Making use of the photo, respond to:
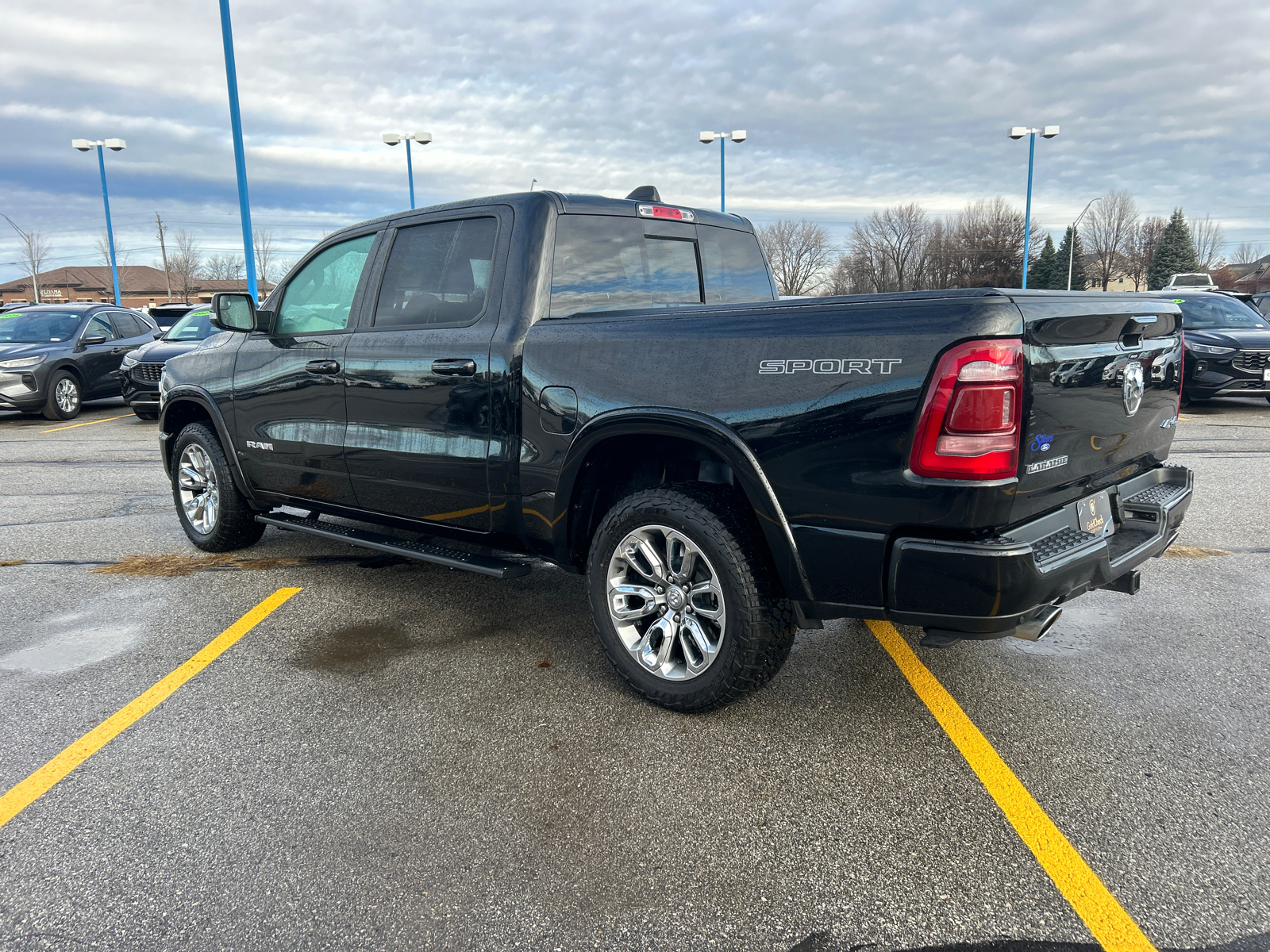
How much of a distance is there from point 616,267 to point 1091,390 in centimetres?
203

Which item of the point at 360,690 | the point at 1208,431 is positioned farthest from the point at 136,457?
the point at 1208,431

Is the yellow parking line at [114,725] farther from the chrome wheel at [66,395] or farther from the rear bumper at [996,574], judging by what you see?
the chrome wheel at [66,395]

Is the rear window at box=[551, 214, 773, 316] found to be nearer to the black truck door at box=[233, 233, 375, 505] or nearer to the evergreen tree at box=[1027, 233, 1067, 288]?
the black truck door at box=[233, 233, 375, 505]

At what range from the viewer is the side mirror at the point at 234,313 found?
15.5 feet

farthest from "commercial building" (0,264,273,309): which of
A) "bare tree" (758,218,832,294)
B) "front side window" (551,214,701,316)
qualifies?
"front side window" (551,214,701,316)

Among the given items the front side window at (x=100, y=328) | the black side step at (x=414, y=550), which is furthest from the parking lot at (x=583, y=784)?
the front side window at (x=100, y=328)

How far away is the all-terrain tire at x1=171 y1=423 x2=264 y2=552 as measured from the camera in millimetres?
5285

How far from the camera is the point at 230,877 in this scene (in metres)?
2.36

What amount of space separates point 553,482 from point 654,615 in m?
0.65

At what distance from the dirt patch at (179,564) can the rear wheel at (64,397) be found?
367 inches

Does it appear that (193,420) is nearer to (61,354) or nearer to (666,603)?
(666,603)

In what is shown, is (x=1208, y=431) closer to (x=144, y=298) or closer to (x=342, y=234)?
(x=342, y=234)

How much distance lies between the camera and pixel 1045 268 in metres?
66.2

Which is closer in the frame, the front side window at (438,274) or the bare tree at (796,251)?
the front side window at (438,274)
